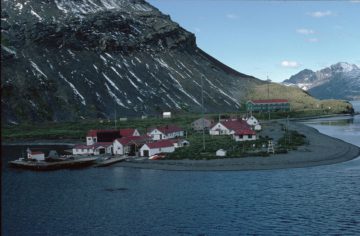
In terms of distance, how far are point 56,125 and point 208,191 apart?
441 ft

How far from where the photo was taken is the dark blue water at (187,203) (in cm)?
4603

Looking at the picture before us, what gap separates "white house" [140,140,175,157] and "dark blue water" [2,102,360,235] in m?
18.8

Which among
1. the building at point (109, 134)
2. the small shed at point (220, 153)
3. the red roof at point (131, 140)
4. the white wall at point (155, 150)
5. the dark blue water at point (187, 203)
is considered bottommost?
the dark blue water at point (187, 203)

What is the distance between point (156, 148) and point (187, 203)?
149 ft

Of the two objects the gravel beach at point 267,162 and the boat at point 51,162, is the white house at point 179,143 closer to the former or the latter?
the gravel beach at point 267,162

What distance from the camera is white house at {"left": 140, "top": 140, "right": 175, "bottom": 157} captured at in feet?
331

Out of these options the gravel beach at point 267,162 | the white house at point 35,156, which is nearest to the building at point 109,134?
the white house at point 35,156

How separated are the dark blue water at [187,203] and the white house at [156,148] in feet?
61.6

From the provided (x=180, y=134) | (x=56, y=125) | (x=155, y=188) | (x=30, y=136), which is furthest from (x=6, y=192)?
(x=56, y=125)

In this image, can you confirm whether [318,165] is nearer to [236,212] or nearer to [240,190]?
[240,190]

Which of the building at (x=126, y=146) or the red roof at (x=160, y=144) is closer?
the red roof at (x=160, y=144)

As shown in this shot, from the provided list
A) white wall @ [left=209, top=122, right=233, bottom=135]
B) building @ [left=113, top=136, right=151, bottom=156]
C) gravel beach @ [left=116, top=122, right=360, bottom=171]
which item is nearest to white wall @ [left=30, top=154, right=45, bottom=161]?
building @ [left=113, top=136, right=151, bottom=156]

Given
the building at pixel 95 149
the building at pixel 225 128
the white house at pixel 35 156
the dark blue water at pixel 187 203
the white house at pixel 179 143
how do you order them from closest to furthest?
the dark blue water at pixel 187 203, the white house at pixel 35 156, the white house at pixel 179 143, the building at pixel 95 149, the building at pixel 225 128

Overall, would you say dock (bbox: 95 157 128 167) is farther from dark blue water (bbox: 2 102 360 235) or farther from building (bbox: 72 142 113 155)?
dark blue water (bbox: 2 102 360 235)
